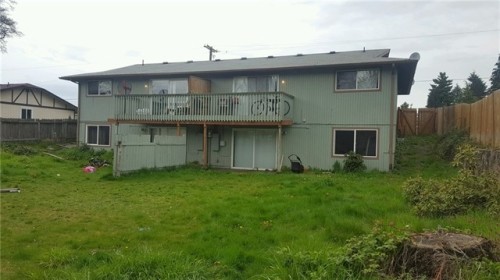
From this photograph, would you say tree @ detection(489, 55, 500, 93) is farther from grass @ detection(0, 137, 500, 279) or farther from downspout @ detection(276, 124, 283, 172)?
grass @ detection(0, 137, 500, 279)

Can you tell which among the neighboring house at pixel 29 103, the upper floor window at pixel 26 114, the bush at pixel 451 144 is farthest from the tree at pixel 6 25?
the upper floor window at pixel 26 114

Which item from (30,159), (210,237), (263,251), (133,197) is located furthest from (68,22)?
(263,251)

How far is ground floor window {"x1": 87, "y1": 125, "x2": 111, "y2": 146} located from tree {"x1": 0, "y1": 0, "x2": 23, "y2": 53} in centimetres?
924

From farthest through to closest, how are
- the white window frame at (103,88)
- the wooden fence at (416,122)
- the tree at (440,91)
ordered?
the tree at (440,91)
the wooden fence at (416,122)
the white window frame at (103,88)

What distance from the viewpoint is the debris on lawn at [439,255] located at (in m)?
3.33

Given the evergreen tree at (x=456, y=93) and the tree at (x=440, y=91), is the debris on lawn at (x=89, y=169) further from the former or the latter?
the tree at (x=440, y=91)

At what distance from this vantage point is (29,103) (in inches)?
1158

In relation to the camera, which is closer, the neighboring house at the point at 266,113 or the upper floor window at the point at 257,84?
the neighboring house at the point at 266,113

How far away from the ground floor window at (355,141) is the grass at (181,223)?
3063mm

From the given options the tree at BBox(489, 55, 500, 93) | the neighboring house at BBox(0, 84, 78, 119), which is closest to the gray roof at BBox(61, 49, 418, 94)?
the neighboring house at BBox(0, 84, 78, 119)

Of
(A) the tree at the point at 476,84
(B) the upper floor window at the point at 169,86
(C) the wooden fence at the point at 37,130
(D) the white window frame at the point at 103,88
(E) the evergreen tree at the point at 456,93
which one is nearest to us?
(B) the upper floor window at the point at 169,86

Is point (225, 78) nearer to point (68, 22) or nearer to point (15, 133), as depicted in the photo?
point (68, 22)

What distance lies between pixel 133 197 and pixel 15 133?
16.9 meters

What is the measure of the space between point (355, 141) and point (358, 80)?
2.54m
